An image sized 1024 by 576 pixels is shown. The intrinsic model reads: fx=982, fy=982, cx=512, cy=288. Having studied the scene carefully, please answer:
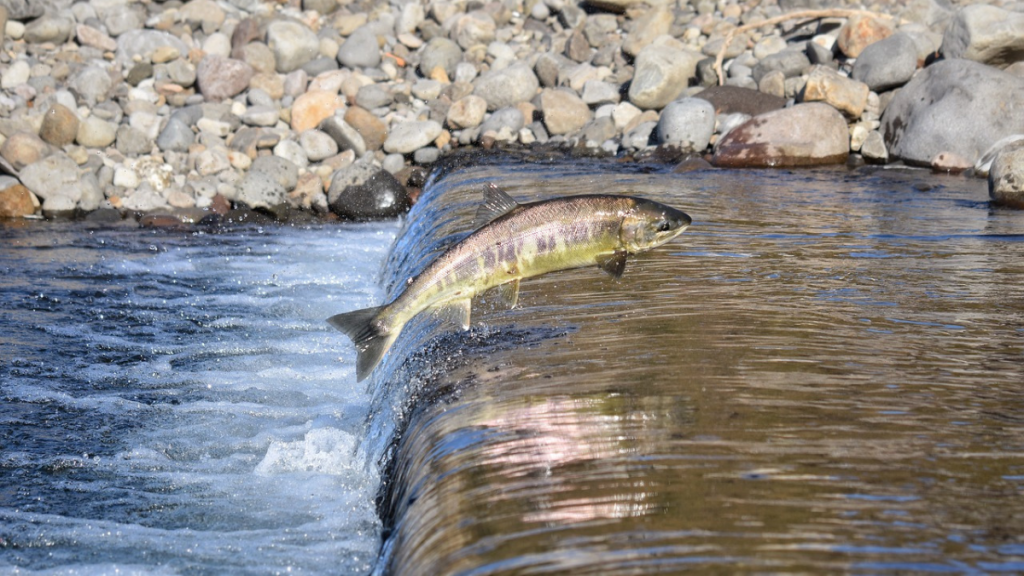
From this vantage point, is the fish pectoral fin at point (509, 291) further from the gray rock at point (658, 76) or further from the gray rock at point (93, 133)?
the gray rock at point (93, 133)

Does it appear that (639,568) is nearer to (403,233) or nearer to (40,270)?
(403,233)

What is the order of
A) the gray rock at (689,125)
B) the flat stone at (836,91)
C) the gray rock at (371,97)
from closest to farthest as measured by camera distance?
1. the flat stone at (836,91)
2. the gray rock at (689,125)
3. the gray rock at (371,97)

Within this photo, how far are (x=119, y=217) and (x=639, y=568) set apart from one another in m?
Result: 11.9

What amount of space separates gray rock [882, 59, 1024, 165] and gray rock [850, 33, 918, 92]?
42 centimetres

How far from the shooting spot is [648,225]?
13.3ft

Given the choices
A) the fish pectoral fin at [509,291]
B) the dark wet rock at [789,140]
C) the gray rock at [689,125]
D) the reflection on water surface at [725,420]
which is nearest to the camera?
the reflection on water surface at [725,420]

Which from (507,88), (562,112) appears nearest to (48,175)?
(507,88)

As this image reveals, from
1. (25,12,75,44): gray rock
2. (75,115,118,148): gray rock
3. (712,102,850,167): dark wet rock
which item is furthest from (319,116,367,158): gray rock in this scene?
(25,12,75,44): gray rock

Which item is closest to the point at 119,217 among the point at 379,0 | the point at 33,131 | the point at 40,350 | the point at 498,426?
the point at 33,131

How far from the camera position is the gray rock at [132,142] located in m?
14.1

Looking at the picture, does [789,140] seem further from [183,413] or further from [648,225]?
[648,225]

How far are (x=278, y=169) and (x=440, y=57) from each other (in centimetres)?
390

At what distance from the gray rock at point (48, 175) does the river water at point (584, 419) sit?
4.62m

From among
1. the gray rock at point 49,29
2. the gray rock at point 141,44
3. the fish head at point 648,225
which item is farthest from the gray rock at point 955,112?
the gray rock at point 49,29
